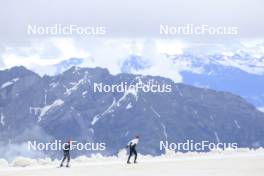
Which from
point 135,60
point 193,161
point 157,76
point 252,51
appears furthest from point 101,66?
point 193,161

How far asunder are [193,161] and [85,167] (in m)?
6.22

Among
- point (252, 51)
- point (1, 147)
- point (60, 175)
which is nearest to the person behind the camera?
point (60, 175)

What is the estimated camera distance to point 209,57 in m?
181

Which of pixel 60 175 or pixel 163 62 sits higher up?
pixel 163 62

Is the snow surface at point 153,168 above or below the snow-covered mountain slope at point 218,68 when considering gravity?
below

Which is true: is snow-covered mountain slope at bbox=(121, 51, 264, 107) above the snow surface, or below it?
above

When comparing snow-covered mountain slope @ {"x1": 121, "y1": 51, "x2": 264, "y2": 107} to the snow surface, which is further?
snow-covered mountain slope @ {"x1": 121, "y1": 51, "x2": 264, "y2": 107}

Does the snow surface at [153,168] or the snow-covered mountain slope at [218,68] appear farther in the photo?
the snow-covered mountain slope at [218,68]

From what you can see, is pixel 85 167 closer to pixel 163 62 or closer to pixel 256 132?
pixel 163 62

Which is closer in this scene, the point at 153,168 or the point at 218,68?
the point at 153,168

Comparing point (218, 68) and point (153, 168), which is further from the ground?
point (218, 68)

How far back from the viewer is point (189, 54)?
16650cm

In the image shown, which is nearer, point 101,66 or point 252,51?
point 252,51

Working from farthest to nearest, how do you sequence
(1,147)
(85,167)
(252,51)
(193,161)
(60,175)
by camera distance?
(1,147)
(252,51)
(193,161)
(85,167)
(60,175)
